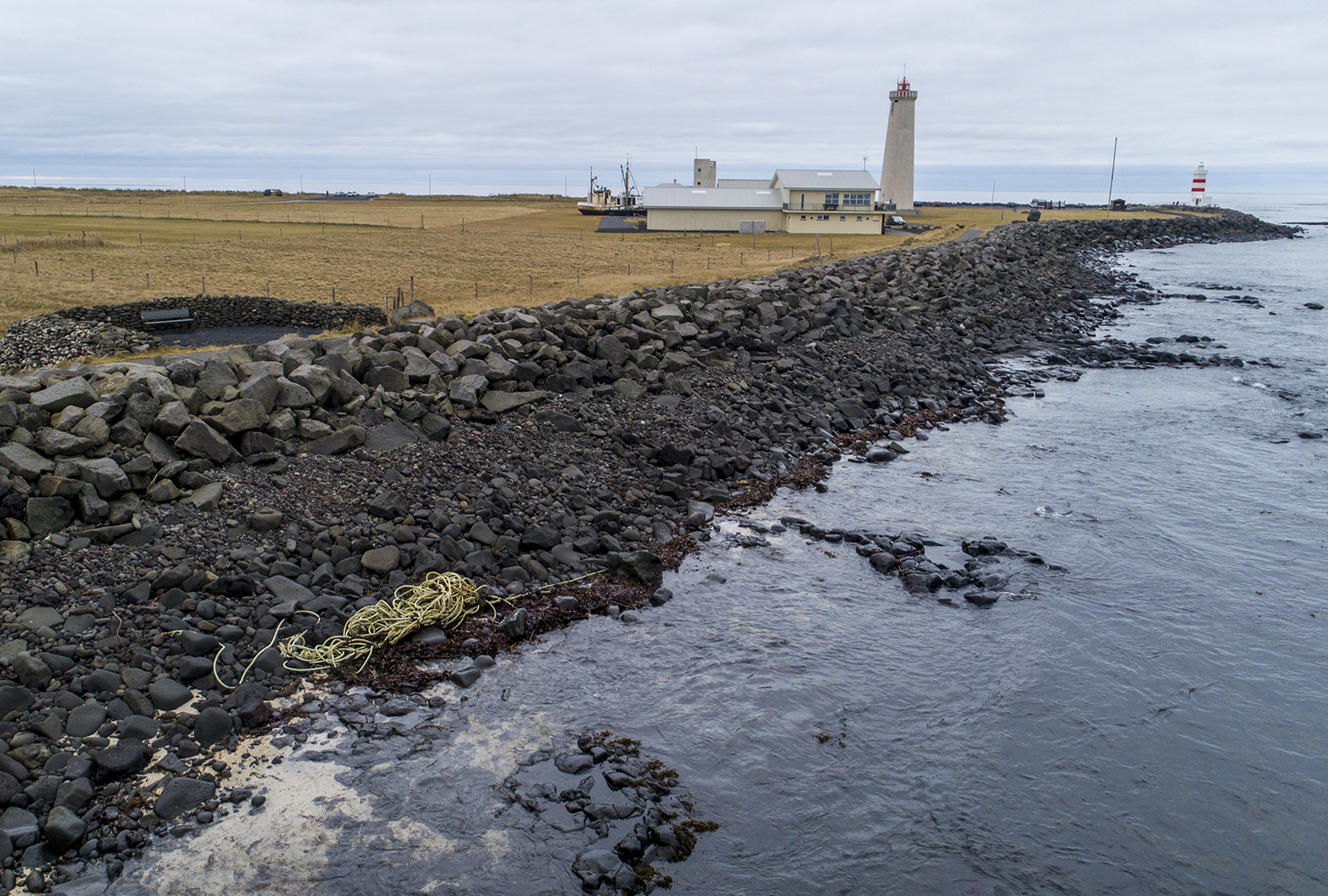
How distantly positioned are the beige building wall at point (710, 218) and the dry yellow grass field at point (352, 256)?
4365 millimetres

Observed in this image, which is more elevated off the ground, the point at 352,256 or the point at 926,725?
→ the point at 352,256

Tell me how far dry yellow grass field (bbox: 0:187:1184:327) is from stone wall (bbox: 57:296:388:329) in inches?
91.4

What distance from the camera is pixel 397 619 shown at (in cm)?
1040

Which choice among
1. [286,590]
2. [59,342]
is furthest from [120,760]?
[59,342]

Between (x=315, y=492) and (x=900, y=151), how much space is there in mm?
94660

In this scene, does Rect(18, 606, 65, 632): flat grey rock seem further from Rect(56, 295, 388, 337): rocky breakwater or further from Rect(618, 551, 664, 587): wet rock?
Rect(56, 295, 388, 337): rocky breakwater

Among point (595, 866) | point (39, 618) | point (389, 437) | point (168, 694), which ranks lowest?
point (595, 866)

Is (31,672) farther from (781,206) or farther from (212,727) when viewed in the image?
(781,206)

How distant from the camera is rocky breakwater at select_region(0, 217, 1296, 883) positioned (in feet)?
27.3

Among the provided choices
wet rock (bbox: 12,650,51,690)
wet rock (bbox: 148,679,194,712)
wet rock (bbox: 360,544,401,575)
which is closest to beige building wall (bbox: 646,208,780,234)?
wet rock (bbox: 360,544,401,575)

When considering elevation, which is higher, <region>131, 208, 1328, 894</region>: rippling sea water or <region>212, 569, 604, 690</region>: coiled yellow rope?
<region>212, 569, 604, 690</region>: coiled yellow rope

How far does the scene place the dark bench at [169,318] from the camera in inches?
1283

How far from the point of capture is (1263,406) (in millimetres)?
23422

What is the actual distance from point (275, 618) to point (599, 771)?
177 inches
